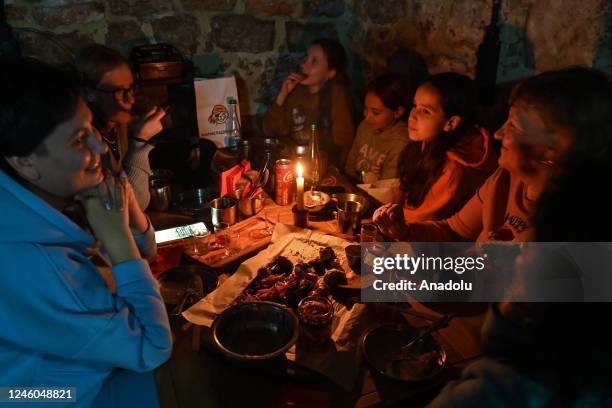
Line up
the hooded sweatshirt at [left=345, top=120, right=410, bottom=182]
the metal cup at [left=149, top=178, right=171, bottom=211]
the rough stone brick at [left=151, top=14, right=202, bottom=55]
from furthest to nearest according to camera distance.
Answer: the rough stone brick at [left=151, top=14, right=202, bottom=55]
the hooded sweatshirt at [left=345, top=120, right=410, bottom=182]
the metal cup at [left=149, top=178, right=171, bottom=211]

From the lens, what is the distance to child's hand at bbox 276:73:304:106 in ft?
11.1

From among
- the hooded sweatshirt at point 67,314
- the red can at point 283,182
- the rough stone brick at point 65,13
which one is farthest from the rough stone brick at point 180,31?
the hooded sweatshirt at point 67,314

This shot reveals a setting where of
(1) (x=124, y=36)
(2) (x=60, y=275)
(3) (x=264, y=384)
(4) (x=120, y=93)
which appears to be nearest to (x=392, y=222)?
(3) (x=264, y=384)

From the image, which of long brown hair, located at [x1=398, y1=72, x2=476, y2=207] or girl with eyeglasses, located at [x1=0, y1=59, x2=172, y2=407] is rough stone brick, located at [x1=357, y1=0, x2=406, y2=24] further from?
girl with eyeglasses, located at [x1=0, y1=59, x2=172, y2=407]

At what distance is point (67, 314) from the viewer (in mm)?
1059

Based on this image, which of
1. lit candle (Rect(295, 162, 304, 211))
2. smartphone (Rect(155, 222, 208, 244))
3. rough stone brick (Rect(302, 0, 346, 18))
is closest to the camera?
smartphone (Rect(155, 222, 208, 244))

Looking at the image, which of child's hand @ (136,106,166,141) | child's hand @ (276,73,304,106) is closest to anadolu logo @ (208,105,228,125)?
child's hand @ (276,73,304,106)

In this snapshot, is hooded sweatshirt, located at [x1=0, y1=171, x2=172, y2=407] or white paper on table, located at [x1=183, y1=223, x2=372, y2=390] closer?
hooded sweatshirt, located at [x1=0, y1=171, x2=172, y2=407]

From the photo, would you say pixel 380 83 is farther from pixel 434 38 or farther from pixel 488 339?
pixel 488 339

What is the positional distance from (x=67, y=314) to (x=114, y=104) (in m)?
1.45

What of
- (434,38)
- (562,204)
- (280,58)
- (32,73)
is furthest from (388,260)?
(280,58)

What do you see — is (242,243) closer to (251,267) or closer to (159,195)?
(251,267)

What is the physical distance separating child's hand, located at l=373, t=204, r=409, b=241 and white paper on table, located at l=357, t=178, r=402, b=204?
1.08 feet

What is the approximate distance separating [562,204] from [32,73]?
118 cm
